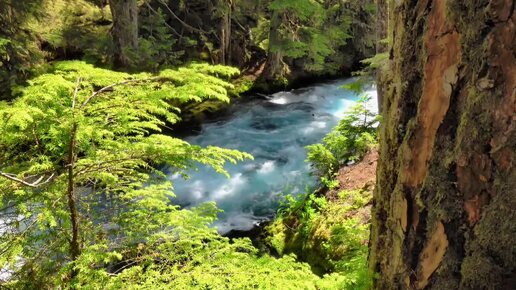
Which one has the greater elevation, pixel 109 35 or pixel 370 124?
pixel 109 35

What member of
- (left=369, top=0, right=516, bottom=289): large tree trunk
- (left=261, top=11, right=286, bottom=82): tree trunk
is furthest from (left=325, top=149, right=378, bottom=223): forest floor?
(left=261, top=11, right=286, bottom=82): tree trunk

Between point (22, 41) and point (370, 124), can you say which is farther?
point (22, 41)

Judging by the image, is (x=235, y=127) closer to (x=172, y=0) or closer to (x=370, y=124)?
(x=370, y=124)

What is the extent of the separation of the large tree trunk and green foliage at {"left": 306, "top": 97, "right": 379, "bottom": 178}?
17.9ft

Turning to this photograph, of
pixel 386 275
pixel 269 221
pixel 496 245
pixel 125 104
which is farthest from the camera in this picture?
pixel 269 221

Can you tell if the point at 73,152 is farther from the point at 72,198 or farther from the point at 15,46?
the point at 15,46

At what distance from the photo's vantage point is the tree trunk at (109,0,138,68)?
11766 mm

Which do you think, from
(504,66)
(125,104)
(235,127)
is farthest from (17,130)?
(235,127)

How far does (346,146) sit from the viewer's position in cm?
830

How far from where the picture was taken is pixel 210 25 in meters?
16.8

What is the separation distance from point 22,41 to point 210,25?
29.2 feet

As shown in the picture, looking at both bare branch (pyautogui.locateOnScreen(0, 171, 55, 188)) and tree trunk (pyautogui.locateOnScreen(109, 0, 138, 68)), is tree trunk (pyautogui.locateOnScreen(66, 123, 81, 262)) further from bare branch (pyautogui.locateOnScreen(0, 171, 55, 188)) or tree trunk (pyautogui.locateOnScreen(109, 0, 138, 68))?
tree trunk (pyautogui.locateOnScreen(109, 0, 138, 68))

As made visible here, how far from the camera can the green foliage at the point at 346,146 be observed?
7992 millimetres

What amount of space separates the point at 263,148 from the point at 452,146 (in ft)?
31.6
